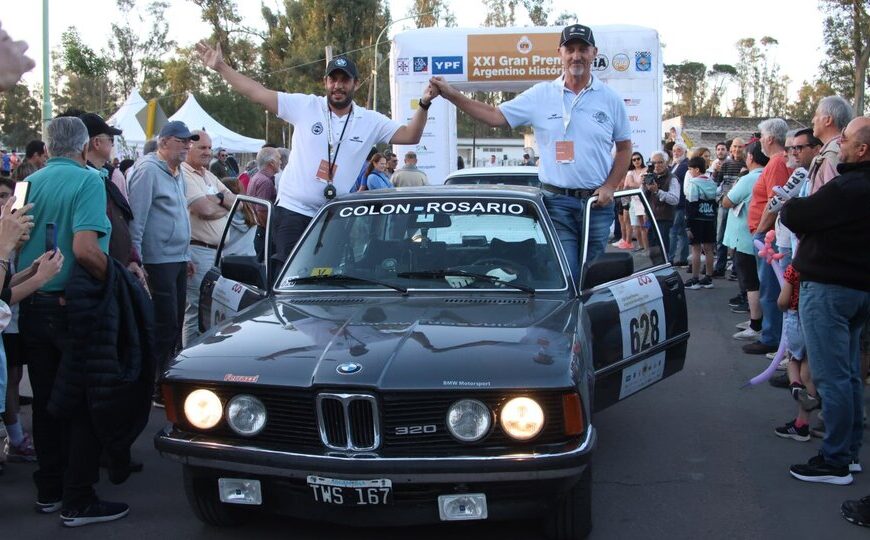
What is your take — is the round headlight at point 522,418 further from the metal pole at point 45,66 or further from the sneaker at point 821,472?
the metal pole at point 45,66

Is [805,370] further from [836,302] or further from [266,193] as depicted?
[266,193]

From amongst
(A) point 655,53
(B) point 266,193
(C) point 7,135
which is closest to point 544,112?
(B) point 266,193

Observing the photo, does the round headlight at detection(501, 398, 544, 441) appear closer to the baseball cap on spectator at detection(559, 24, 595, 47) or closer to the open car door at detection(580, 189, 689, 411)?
the open car door at detection(580, 189, 689, 411)

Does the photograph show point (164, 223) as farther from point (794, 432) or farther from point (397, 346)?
point (794, 432)

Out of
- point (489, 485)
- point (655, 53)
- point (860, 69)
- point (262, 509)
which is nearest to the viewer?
point (489, 485)

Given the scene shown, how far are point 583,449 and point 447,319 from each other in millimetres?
899

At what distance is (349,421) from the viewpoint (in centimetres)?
343

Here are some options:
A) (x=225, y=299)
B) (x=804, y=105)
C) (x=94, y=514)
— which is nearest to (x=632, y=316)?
(x=225, y=299)

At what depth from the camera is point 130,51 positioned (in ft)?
225

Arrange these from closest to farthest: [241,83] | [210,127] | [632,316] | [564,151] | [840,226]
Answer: [840,226]
[632,316]
[564,151]
[241,83]
[210,127]

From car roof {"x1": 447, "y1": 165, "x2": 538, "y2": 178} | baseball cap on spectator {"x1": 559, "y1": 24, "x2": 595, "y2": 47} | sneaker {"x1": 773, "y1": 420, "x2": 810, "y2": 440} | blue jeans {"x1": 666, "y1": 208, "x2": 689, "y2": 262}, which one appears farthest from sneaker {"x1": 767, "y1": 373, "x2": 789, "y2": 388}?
blue jeans {"x1": 666, "y1": 208, "x2": 689, "y2": 262}

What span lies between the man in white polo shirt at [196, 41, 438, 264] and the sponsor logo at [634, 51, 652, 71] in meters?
11.6

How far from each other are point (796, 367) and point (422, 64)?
1235 cm

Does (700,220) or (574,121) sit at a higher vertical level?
(574,121)
